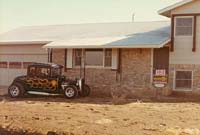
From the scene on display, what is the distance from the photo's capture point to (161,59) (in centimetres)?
2409

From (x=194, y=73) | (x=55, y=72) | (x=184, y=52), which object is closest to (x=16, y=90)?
(x=55, y=72)

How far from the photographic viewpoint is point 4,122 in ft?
46.1

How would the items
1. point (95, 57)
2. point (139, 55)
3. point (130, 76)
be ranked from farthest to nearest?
point (95, 57), point (130, 76), point (139, 55)

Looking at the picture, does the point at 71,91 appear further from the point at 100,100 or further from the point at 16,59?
the point at 16,59

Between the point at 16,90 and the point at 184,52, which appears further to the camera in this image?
the point at 184,52

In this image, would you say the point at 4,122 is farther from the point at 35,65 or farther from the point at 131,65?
the point at 131,65

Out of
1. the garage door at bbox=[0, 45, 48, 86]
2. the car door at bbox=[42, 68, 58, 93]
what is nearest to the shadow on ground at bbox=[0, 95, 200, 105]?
the car door at bbox=[42, 68, 58, 93]

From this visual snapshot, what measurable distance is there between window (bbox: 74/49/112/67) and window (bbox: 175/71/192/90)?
12.8 feet

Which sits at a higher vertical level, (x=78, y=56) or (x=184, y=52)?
(x=184, y=52)

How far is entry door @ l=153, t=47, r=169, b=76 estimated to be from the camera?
78.6 feet

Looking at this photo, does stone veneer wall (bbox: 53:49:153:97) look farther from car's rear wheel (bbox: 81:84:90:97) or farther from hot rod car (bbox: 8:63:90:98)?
hot rod car (bbox: 8:63:90:98)

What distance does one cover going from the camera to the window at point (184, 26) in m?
23.4

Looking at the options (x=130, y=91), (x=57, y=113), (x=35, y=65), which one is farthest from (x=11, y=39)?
(x=57, y=113)

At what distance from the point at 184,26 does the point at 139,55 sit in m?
2.86
